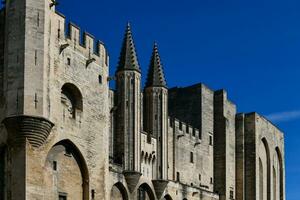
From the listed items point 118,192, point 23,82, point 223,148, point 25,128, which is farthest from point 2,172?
A: point 223,148

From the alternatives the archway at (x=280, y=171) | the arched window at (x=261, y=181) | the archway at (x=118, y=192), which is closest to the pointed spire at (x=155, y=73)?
the archway at (x=118, y=192)

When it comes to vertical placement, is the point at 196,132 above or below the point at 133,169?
above

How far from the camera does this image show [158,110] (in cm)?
4988

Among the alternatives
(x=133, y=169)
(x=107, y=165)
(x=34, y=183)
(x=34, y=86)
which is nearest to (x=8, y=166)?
(x=34, y=183)

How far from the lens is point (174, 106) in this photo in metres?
62.0

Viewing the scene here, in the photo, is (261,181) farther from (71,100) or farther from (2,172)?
(2,172)

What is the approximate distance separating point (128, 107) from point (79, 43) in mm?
7542

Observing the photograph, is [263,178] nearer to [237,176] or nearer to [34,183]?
[237,176]

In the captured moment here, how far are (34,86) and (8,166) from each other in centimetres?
419

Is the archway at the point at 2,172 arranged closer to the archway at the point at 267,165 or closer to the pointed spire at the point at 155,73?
the pointed spire at the point at 155,73

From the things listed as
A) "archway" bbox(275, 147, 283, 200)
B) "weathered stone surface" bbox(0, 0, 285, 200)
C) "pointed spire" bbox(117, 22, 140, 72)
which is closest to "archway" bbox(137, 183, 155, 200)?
"weathered stone surface" bbox(0, 0, 285, 200)

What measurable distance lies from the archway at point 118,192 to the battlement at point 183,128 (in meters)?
10.1

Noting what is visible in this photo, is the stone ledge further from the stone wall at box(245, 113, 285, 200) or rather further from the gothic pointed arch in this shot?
the gothic pointed arch

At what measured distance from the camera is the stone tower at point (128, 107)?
4516cm
